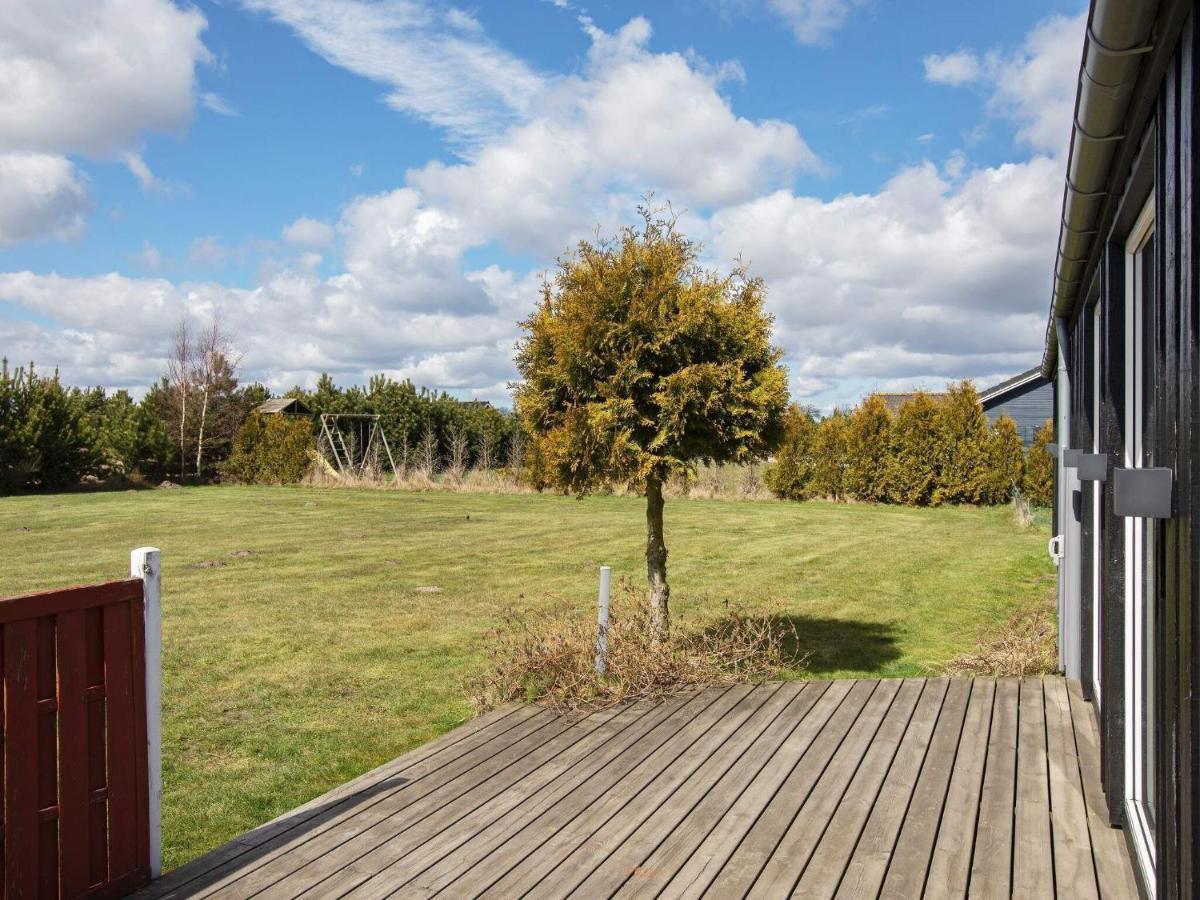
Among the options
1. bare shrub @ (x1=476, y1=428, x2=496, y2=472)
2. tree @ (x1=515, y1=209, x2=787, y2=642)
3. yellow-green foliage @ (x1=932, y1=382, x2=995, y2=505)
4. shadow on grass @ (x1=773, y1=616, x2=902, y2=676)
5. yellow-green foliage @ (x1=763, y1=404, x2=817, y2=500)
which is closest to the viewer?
tree @ (x1=515, y1=209, x2=787, y2=642)

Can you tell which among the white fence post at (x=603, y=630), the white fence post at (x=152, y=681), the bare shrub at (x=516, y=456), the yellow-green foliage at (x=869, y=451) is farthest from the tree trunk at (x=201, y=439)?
the white fence post at (x=152, y=681)

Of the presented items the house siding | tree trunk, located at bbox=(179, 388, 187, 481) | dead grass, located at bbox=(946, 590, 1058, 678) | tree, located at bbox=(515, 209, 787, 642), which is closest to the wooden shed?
tree trunk, located at bbox=(179, 388, 187, 481)

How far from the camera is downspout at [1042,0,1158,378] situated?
1.90m

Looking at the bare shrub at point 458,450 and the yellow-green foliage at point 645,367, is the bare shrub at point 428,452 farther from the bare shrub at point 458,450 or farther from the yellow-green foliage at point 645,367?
the yellow-green foliage at point 645,367

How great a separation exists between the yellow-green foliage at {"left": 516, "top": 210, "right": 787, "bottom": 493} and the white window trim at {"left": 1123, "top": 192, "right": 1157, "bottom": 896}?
3020 millimetres

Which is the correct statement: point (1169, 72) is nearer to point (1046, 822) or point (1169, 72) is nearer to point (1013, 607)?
point (1046, 822)

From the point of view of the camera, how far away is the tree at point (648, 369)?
20.4ft

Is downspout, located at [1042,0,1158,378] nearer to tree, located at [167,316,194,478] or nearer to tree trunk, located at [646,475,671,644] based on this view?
tree trunk, located at [646,475,671,644]

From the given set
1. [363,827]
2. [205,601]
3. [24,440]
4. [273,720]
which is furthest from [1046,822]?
[24,440]

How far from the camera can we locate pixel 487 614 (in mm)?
9477

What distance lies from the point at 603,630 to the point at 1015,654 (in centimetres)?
291

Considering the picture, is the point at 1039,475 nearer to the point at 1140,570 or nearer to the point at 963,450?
the point at 963,450

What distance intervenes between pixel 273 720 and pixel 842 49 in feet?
24.7

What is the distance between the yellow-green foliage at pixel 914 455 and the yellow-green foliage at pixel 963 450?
18 cm
